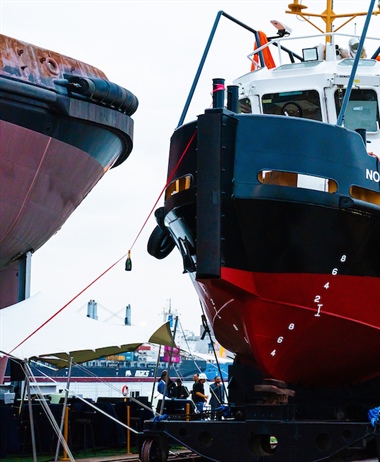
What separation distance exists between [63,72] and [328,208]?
55.9 ft

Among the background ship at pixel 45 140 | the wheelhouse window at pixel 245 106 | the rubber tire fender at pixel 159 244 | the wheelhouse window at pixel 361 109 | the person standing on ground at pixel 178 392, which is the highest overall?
the background ship at pixel 45 140

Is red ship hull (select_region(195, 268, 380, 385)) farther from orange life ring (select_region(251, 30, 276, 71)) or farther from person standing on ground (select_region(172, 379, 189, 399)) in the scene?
person standing on ground (select_region(172, 379, 189, 399))

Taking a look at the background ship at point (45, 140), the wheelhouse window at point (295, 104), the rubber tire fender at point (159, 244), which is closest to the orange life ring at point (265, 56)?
the wheelhouse window at point (295, 104)

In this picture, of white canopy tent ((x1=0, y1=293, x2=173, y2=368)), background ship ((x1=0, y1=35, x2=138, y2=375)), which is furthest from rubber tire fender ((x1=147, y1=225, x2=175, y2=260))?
background ship ((x1=0, y1=35, x2=138, y2=375))

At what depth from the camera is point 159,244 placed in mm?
15039

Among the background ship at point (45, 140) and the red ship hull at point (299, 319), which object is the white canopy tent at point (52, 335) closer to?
the red ship hull at point (299, 319)

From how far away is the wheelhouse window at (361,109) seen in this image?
46.4 feet

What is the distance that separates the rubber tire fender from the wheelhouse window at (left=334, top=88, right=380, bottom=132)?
122 inches

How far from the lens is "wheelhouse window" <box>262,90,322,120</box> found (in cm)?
1445

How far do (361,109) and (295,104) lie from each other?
3.21 feet

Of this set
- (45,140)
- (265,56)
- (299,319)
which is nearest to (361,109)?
(265,56)

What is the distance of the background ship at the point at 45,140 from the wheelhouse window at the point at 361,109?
1326 centimetres

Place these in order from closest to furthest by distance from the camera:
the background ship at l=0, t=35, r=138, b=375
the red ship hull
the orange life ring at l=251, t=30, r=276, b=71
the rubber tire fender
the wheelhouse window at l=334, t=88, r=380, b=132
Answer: the red ship hull, the wheelhouse window at l=334, t=88, r=380, b=132, the rubber tire fender, the orange life ring at l=251, t=30, r=276, b=71, the background ship at l=0, t=35, r=138, b=375

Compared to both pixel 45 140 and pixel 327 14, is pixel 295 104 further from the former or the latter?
pixel 45 140
